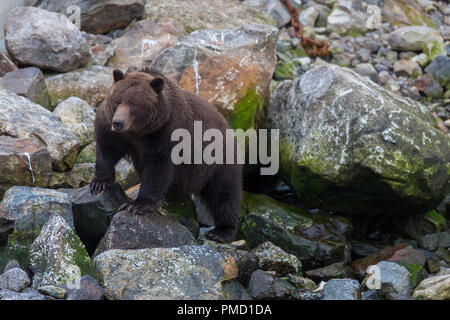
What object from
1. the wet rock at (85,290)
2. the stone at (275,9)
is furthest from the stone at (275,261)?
the stone at (275,9)

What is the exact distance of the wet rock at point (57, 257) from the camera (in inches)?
193

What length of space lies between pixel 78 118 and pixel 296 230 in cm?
304

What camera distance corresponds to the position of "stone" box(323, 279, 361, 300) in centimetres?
541

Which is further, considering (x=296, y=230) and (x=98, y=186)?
(x=296, y=230)

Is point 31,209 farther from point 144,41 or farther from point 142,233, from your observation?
point 144,41

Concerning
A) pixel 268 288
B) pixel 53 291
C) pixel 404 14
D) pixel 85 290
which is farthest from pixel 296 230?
pixel 404 14

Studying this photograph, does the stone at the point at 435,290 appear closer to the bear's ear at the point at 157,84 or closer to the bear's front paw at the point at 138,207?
the bear's front paw at the point at 138,207

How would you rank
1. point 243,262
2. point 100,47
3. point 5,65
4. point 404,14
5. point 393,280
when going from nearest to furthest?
point 243,262, point 393,280, point 5,65, point 100,47, point 404,14

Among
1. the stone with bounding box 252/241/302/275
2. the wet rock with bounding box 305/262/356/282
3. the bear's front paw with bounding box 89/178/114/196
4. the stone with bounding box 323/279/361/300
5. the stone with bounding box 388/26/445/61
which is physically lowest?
the wet rock with bounding box 305/262/356/282

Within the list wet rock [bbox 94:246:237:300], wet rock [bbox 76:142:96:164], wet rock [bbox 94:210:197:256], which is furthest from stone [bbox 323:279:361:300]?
wet rock [bbox 76:142:96:164]

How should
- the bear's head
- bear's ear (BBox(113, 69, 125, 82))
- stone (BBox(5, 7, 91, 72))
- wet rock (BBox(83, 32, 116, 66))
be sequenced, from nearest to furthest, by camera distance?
the bear's head < bear's ear (BBox(113, 69, 125, 82)) < stone (BBox(5, 7, 91, 72)) < wet rock (BBox(83, 32, 116, 66))

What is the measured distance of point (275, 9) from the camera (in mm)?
12086

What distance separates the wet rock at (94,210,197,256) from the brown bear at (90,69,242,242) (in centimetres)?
11

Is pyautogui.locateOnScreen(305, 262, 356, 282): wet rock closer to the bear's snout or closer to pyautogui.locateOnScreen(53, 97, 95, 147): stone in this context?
the bear's snout
